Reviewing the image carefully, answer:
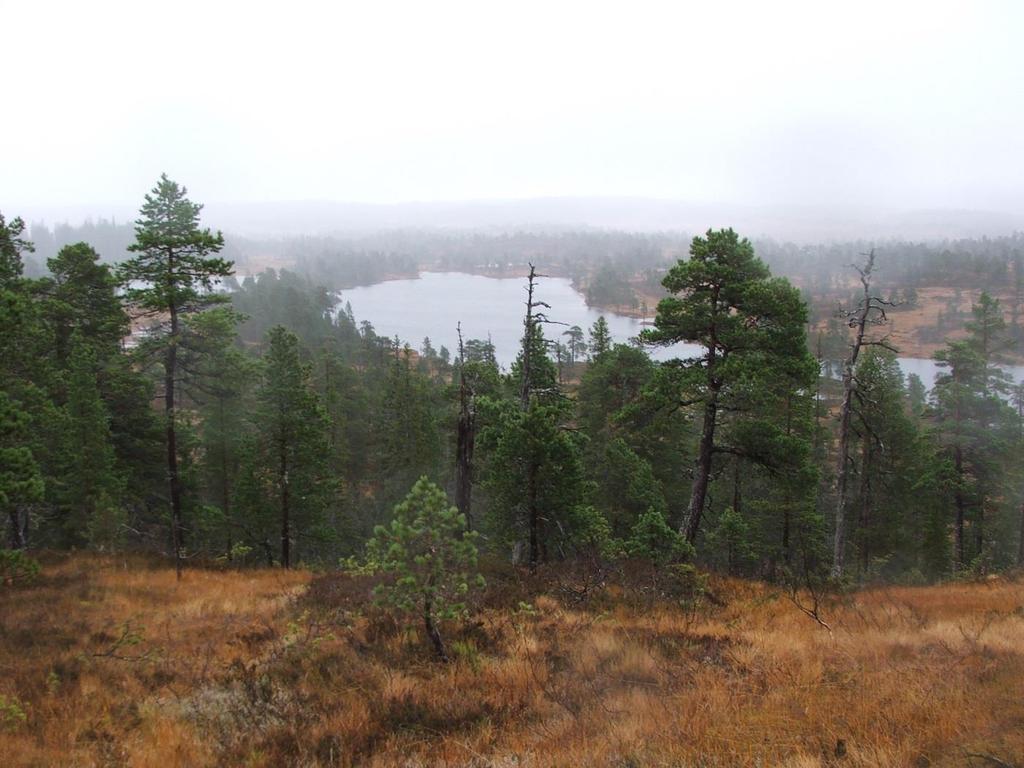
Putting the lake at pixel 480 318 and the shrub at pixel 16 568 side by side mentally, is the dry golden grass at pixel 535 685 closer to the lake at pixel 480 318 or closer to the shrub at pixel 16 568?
the shrub at pixel 16 568

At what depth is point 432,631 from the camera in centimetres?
805

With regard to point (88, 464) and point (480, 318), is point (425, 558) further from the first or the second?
point (480, 318)

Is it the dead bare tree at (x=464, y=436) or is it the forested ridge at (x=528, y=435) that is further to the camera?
the dead bare tree at (x=464, y=436)

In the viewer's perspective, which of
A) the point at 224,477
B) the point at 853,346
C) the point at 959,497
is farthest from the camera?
the point at 224,477

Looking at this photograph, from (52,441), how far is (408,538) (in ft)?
53.4

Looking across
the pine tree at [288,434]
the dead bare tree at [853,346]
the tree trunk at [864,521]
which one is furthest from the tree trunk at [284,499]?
the tree trunk at [864,521]

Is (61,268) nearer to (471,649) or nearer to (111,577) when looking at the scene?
(111,577)

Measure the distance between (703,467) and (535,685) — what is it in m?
8.39

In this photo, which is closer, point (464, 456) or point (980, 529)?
point (464, 456)

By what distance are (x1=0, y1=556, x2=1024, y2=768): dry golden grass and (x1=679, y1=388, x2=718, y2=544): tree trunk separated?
300cm

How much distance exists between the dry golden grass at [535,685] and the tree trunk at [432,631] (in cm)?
22

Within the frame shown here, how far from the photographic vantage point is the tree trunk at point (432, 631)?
7803mm

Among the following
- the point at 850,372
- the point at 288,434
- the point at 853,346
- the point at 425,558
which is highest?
the point at 853,346

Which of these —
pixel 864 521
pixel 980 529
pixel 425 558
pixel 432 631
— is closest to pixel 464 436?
pixel 432 631
